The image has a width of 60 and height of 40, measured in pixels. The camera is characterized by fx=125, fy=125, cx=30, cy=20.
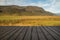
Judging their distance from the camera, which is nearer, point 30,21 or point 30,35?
point 30,35

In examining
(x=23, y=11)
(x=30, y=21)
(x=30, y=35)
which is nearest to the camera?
(x=30, y=35)

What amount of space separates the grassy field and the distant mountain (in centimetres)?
18

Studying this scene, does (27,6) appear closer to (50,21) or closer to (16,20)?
(16,20)

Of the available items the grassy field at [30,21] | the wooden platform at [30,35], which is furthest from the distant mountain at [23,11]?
the wooden platform at [30,35]

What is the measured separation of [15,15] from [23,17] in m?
0.37

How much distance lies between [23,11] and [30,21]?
573mm

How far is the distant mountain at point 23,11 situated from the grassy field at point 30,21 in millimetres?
180

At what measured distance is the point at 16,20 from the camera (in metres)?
5.57

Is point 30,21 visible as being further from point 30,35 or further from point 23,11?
point 30,35

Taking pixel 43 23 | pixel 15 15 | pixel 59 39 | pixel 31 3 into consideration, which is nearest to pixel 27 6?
pixel 31 3

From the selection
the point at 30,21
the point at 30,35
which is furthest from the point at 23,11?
the point at 30,35

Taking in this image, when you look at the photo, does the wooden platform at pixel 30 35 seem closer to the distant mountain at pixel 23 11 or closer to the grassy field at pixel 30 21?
the grassy field at pixel 30 21

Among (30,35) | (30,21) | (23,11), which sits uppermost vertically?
(23,11)

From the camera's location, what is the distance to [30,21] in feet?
18.3
